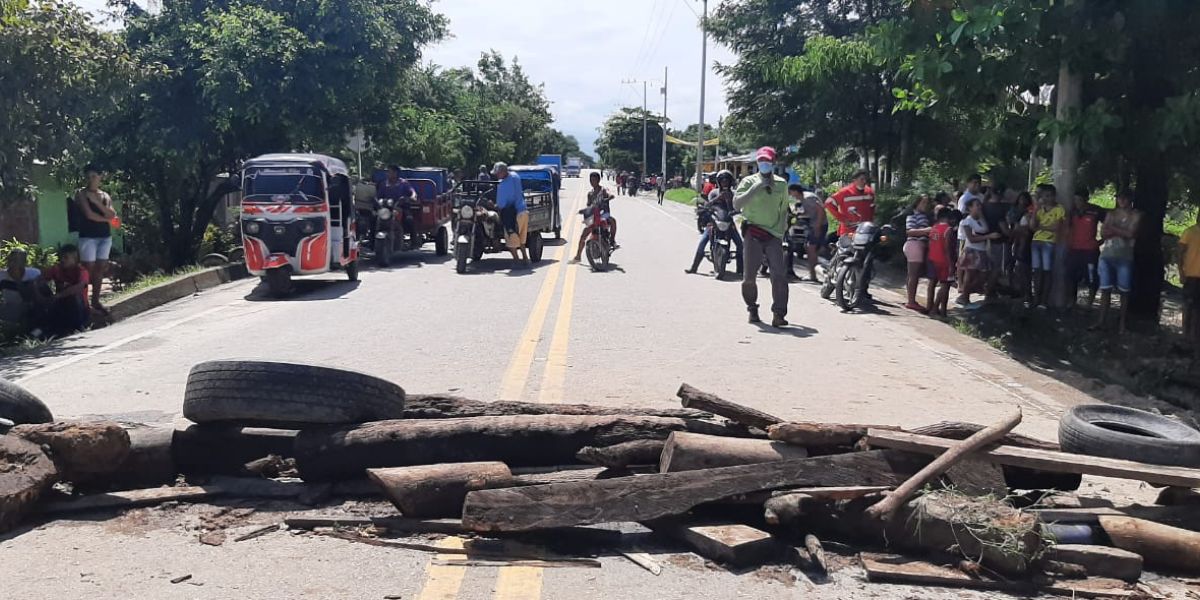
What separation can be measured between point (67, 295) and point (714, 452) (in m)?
9.57

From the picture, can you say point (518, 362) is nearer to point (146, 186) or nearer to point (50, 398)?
point (50, 398)

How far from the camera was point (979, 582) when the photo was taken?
4.55 metres

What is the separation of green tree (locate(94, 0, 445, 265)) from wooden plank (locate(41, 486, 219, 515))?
15.6m

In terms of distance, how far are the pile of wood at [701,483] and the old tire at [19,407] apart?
60cm

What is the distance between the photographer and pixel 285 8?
870 inches

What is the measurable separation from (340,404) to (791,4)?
24575 millimetres

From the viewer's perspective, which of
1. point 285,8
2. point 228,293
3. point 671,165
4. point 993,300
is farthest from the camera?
point 671,165

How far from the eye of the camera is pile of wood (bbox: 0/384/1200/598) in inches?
187

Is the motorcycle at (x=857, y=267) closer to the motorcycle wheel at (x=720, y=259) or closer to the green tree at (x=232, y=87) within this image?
the motorcycle wheel at (x=720, y=259)

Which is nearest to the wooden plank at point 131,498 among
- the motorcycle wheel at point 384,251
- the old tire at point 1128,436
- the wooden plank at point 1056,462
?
the wooden plank at point 1056,462

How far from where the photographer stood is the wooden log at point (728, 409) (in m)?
5.80

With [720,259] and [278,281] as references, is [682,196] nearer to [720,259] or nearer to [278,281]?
[720,259]

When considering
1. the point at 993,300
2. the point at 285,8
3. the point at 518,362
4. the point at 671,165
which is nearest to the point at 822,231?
the point at 993,300

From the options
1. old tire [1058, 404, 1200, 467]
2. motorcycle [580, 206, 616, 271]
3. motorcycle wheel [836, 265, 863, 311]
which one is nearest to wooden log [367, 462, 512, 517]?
old tire [1058, 404, 1200, 467]
